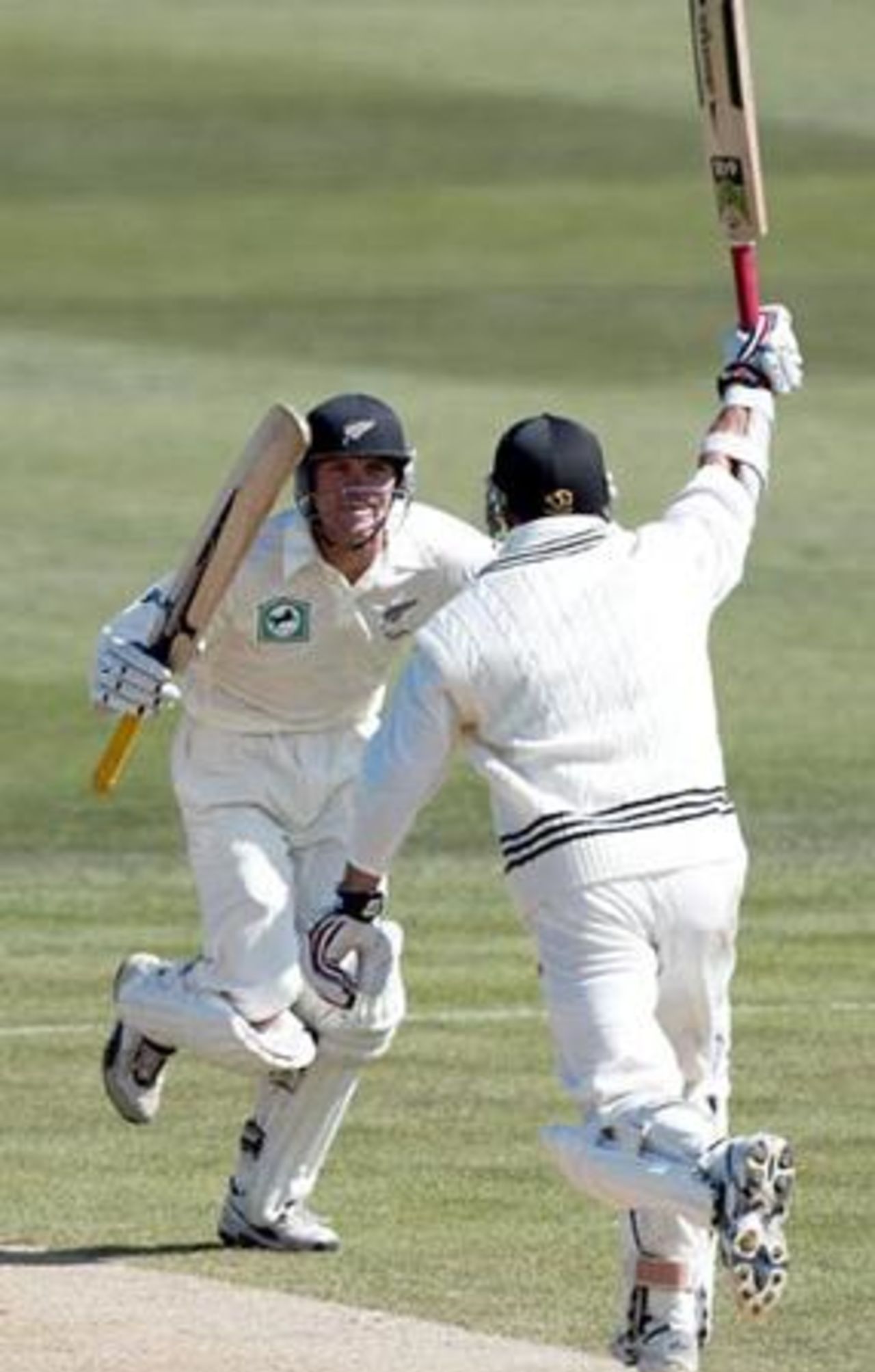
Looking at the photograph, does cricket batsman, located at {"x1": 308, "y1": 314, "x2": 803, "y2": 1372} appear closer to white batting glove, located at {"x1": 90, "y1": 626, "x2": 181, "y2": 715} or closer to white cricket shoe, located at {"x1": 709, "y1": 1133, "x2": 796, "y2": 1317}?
white cricket shoe, located at {"x1": 709, "y1": 1133, "x2": 796, "y2": 1317}

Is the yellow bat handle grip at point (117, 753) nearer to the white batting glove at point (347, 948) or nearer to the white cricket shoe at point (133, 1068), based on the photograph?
the white cricket shoe at point (133, 1068)

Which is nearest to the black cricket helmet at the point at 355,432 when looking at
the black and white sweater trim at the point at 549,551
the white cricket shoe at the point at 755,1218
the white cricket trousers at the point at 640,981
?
the black and white sweater trim at the point at 549,551

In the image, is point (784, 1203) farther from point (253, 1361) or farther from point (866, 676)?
point (866, 676)

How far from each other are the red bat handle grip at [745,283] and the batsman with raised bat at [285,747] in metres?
0.87

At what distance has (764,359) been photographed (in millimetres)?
9727

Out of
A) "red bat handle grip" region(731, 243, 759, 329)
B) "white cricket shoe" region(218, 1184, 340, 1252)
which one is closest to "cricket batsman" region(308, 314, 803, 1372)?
"red bat handle grip" region(731, 243, 759, 329)

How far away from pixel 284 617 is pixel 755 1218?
2894 mm

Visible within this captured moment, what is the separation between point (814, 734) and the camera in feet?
65.8

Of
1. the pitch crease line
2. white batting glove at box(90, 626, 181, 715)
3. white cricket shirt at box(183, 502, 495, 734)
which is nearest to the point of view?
white batting glove at box(90, 626, 181, 715)

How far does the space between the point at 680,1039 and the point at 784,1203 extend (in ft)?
2.29

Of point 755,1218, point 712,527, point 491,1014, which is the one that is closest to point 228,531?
point 712,527

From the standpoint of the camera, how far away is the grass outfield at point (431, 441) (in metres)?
11.3

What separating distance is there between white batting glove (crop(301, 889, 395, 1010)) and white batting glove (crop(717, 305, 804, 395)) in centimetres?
143

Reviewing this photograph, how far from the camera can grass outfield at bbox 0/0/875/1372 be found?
444 inches
